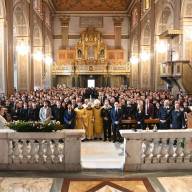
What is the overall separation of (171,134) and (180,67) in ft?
39.9

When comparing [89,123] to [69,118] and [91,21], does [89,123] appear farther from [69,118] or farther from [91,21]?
[91,21]

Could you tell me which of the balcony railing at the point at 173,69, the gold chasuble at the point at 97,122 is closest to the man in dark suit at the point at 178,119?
the gold chasuble at the point at 97,122

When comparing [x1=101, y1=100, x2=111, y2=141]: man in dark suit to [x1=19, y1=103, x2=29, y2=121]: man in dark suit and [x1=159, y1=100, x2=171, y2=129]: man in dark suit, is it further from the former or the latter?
[x1=19, y1=103, x2=29, y2=121]: man in dark suit

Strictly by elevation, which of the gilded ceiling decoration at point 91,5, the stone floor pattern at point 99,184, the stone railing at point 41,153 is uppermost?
the gilded ceiling decoration at point 91,5

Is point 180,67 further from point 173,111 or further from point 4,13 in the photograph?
point 4,13

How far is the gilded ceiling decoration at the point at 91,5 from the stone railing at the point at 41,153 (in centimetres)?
3855

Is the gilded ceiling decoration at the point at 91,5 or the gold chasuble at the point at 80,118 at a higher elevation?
the gilded ceiling decoration at the point at 91,5

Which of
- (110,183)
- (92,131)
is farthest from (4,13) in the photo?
(110,183)

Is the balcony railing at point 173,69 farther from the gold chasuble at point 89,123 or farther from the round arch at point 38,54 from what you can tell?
the round arch at point 38,54

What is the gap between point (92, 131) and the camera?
12.7m

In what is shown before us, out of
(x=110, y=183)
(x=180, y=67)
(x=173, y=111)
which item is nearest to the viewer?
(x=110, y=183)

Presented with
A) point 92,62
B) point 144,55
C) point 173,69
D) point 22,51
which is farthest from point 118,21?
point 173,69

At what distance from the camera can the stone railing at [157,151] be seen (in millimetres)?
8016

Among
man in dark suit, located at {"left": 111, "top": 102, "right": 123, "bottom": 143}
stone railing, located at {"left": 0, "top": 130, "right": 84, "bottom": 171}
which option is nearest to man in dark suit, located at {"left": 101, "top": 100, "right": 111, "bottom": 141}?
man in dark suit, located at {"left": 111, "top": 102, "right": 123, "bottom": 143}
